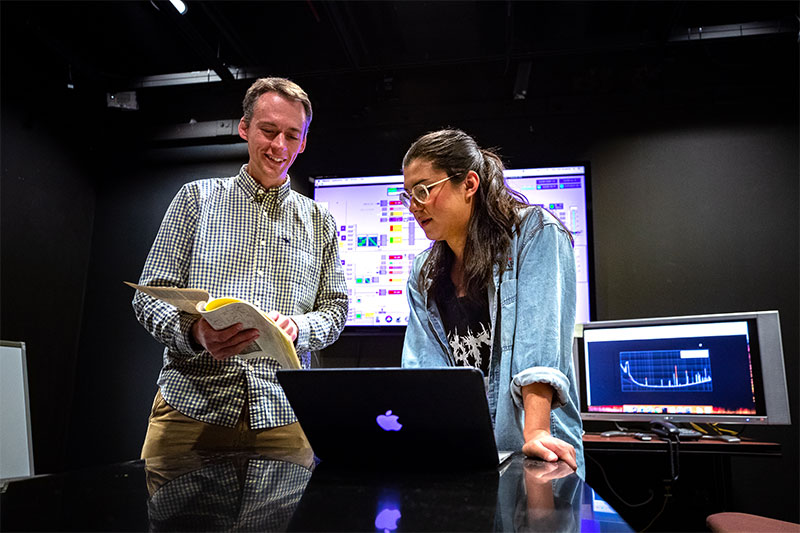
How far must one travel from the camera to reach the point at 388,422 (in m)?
0.75

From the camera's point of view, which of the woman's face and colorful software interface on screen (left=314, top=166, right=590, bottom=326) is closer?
the woman's face

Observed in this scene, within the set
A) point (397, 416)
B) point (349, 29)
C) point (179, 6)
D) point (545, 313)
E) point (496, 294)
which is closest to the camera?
point (397, 416)

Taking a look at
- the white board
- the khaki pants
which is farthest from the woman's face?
the white board

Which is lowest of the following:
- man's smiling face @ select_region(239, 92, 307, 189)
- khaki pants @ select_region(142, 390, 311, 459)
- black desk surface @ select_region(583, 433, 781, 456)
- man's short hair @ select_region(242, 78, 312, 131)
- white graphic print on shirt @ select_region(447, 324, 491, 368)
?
black desk surface @ select_region(583, 433, 781, 456)

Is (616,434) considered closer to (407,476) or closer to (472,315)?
(472,315)

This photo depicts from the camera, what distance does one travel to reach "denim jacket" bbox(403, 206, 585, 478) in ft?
3.43

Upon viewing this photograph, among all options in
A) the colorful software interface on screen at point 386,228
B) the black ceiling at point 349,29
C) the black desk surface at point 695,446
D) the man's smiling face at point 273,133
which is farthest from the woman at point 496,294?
the black ceiling at point 349,29

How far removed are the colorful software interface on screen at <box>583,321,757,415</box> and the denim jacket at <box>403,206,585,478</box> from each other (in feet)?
4.96

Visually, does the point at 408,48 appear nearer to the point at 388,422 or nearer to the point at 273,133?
the point at 273,133

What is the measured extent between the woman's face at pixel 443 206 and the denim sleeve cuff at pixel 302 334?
1.49 ft

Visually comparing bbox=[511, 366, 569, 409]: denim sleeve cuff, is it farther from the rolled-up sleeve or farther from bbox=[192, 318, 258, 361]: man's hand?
bbox=[192, 318, 258, 361]: man's hand

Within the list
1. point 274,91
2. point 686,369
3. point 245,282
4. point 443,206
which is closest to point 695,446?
point 686,369

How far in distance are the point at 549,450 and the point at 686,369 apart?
6.12 feet

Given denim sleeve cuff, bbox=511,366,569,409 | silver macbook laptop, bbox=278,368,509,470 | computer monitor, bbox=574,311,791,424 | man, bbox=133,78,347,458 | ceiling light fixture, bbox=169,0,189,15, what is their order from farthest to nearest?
ceiling light fixture, bbox=169,0,189,15
computer monitor, bbox=574,311,791,424
man, bbox=133,78,347,458
denim sleeve cuff, bbox=511,366,569,409
silver macbook laptop, bbox=278,368,509,470
